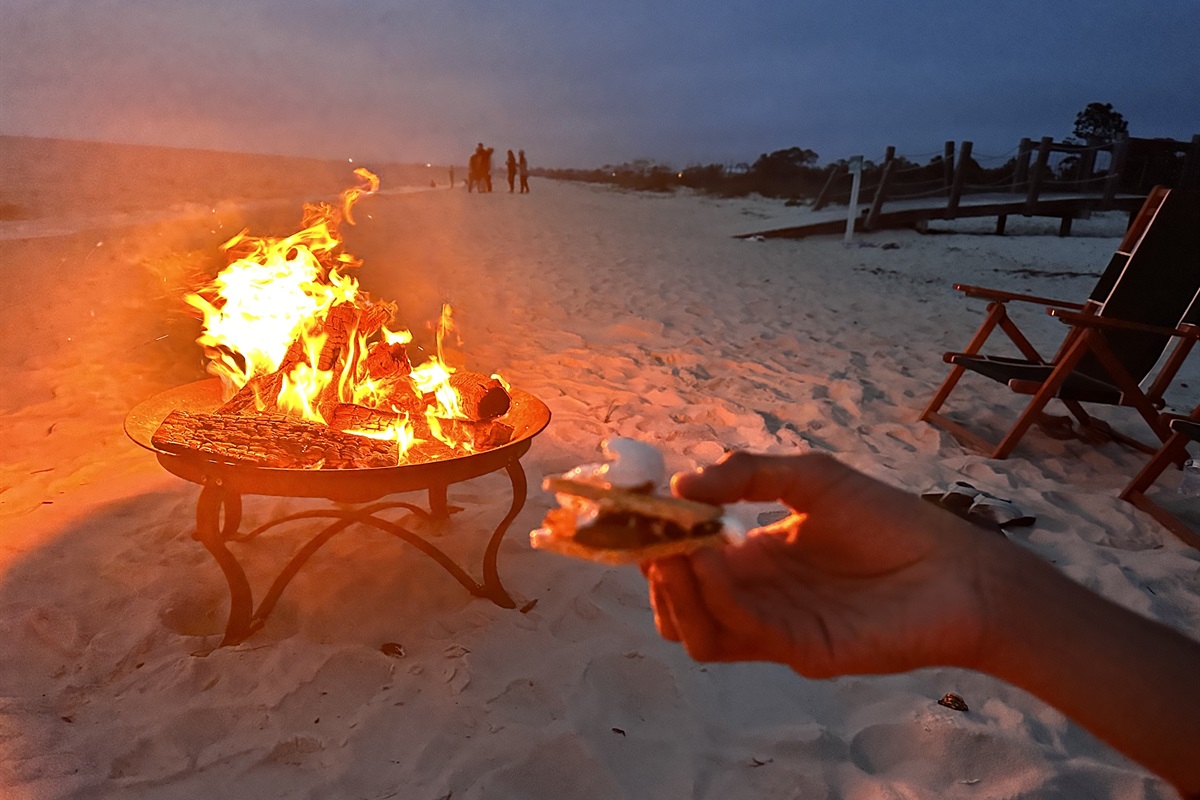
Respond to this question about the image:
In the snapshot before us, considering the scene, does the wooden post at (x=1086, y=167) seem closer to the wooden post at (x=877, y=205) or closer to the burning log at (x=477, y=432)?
the wooden post at (x=877, y=205)

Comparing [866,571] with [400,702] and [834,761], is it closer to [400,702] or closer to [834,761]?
[834,761]

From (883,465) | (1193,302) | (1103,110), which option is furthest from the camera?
(1103,110)

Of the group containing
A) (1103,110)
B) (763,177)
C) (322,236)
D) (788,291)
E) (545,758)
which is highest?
(1103,110)

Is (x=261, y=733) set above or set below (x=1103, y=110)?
below

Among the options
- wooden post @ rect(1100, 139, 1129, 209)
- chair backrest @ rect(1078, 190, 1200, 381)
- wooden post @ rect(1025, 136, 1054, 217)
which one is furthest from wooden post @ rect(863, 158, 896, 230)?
chair backrest @ rect(1078, 190, 1200, 381)

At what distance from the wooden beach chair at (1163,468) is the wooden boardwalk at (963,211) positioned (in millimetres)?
12652

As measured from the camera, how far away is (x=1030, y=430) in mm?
4816

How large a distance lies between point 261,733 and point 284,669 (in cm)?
28

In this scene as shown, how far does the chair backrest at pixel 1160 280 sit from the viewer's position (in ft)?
15.1

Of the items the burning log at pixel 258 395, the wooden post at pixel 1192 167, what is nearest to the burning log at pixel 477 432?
the burning log at pixel 258 395

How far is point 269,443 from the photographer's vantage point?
2.44 metres

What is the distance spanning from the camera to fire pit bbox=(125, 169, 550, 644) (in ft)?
7.47

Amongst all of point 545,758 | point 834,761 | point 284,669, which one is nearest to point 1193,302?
point 834,761

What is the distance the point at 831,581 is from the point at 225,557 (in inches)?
83.3
